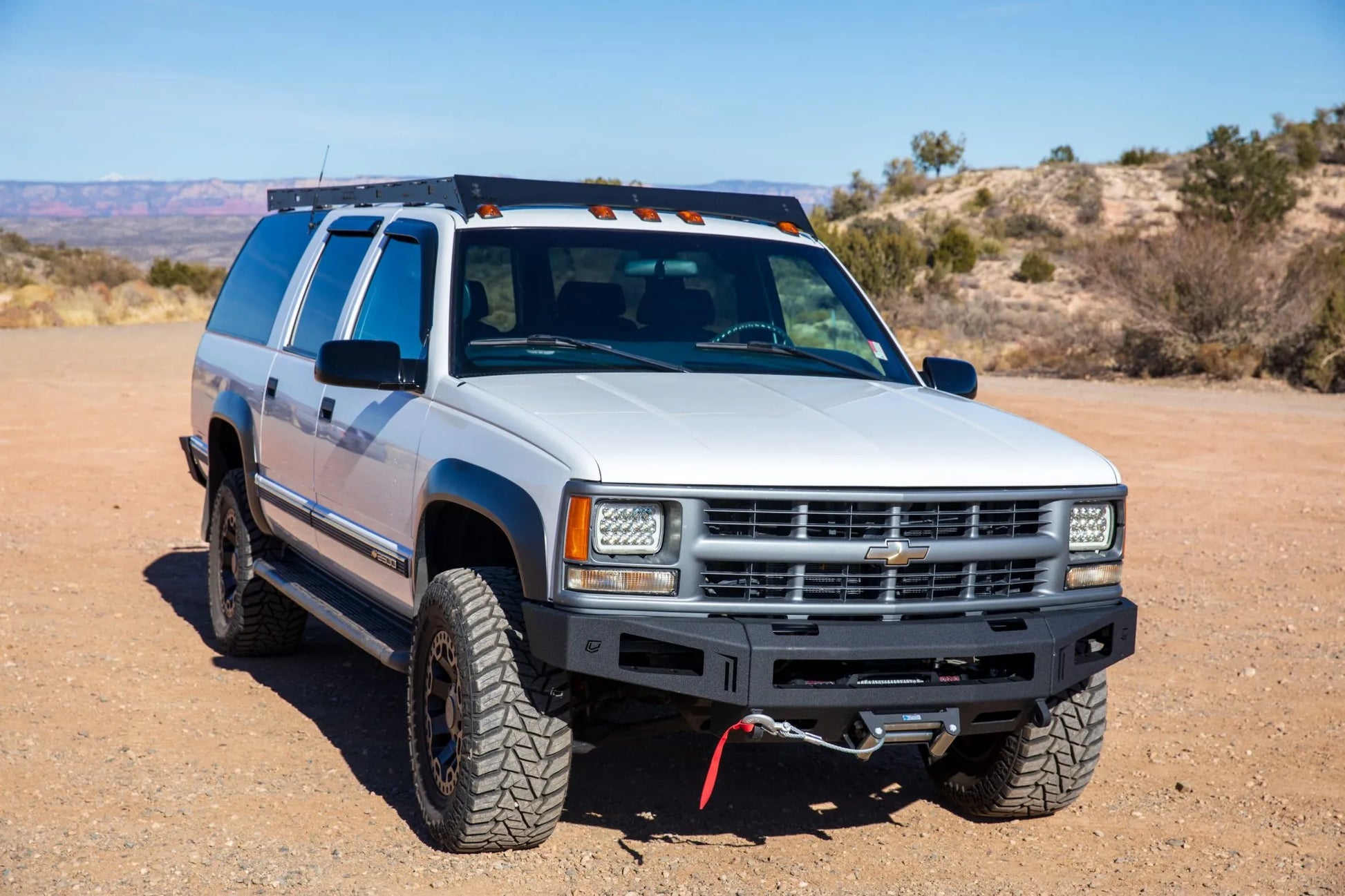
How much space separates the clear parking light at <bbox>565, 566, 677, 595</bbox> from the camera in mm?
3785

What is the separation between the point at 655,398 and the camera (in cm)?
441

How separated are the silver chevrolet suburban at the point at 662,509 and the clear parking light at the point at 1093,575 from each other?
11mm

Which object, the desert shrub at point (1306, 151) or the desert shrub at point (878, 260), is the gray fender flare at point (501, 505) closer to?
the desert shrub at point (878, 260)

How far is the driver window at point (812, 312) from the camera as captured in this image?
551 centimetres

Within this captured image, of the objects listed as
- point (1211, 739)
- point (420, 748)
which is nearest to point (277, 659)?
point (420, 748)

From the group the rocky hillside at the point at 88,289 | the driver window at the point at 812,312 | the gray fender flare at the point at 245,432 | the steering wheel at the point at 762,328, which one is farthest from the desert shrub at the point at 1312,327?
the rocky hillside at the point at 88,289

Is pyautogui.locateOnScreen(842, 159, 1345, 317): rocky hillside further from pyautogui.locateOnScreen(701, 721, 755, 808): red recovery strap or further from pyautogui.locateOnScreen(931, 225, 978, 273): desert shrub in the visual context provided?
pyautogui.locateOnScreen(701, 721, 755, 808): red recovery strap

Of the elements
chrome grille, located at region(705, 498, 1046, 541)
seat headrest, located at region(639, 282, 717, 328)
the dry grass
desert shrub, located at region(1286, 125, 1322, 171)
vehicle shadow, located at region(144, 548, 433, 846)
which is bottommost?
the dry grass

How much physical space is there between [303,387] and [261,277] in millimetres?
1350

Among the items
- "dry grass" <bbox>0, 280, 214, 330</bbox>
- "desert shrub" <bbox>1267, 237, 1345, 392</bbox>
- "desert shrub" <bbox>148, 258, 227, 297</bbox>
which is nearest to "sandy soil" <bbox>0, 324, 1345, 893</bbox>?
"desert shrub" <bbox>1267, 237, 1345, 392</bbox>

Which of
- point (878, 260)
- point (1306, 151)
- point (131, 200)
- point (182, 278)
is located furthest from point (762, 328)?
point (131, 200)

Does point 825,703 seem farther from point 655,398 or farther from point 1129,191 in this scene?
point 1129,191

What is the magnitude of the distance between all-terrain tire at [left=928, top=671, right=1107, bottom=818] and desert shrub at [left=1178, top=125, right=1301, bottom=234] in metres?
39.7

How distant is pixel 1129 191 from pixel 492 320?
54520mm
